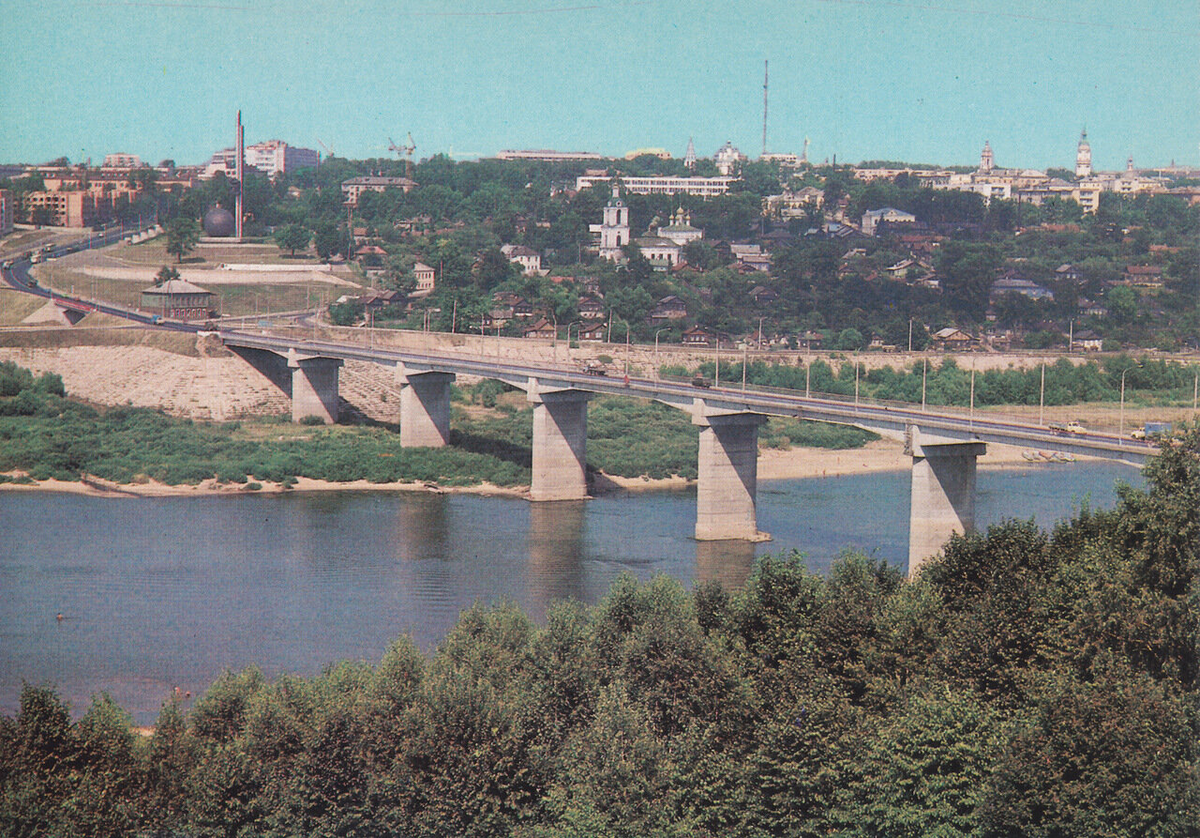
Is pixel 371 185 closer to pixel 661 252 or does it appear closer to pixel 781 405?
pixel 661 252

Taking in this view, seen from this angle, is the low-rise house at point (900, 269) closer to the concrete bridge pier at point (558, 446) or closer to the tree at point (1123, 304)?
the tree at point (1123, 304)

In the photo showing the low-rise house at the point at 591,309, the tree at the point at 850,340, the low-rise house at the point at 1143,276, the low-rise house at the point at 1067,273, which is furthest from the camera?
the low-rise house at the point at 1067,273

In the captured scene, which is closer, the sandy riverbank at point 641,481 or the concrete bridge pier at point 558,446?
the sandy riverbank at point 641,481

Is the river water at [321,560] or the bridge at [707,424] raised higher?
the bridge at [707,424]

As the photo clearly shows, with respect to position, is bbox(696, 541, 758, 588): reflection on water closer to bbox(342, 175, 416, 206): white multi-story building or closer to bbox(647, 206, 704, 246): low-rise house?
bbox(647, 206, 704, 246): low-rise house

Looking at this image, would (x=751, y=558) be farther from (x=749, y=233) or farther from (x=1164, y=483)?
(x=749, y=233)

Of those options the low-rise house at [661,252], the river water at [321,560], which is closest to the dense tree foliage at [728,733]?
the river water at [321,560]
